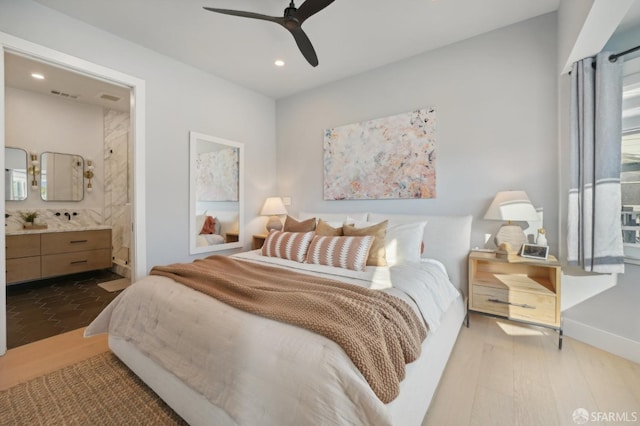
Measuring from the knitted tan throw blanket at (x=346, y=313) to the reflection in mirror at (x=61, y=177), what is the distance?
390 cm

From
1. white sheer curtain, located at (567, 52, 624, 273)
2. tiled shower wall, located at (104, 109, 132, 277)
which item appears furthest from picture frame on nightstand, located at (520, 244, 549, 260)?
tiled shower wall, located at (104, 109, 132, 277)

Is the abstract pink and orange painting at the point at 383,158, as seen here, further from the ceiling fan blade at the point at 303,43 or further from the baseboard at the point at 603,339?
the baseboard at the point at 603,339

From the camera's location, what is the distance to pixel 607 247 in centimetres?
189

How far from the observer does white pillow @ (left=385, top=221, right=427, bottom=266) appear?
2283 mm

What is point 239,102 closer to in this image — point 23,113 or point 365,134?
point 365,134

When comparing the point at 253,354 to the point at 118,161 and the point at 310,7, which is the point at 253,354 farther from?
the point at 118,161

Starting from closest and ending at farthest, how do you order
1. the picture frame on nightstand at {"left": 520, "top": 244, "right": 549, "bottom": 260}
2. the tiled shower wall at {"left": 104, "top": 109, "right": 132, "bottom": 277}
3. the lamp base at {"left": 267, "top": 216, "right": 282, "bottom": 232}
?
the picture frame on nightstand at {"left": 520, "top": 244, "right": 549, "bottom": 260} < the lamp base at {"left": 267, "top": 216, "right": 282, "bottom": 232} < the tiled shower wall at {"left": 104, "top": 109, "right": 132, "bottom": 277}

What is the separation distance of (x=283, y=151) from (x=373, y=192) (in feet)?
5.52

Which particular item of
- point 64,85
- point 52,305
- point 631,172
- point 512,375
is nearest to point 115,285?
point 52,305

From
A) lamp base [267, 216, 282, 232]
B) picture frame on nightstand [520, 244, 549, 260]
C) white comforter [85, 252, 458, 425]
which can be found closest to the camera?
white comforter [85, 252, 458, 425]

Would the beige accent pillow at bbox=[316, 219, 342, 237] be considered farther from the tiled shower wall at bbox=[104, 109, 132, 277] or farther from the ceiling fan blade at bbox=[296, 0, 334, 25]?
the tiled shower wall at bbox=[104, 109, 132, 277]

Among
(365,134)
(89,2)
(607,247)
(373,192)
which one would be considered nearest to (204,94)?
(89,2)

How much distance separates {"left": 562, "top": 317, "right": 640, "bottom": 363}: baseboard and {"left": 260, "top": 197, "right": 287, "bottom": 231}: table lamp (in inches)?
125

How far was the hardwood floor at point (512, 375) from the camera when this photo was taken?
1424 millimetres
